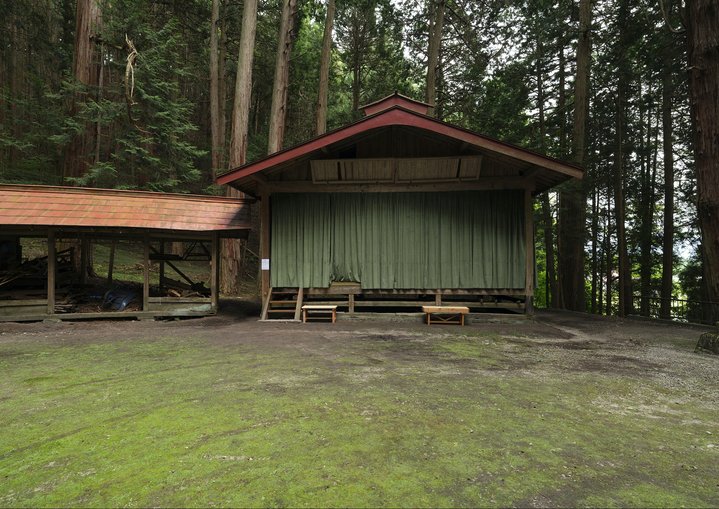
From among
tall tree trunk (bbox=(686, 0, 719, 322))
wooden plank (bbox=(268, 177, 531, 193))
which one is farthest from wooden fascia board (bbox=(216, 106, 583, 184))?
tall tree trunk (bbox=(686, 0, 719, 322))

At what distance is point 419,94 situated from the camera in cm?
2475

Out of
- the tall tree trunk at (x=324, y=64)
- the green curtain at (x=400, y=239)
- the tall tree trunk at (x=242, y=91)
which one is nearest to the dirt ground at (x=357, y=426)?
the green curtain at (x=400, y=239)

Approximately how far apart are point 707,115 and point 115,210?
46.7 feet

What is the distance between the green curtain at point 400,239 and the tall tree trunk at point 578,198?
255 inches

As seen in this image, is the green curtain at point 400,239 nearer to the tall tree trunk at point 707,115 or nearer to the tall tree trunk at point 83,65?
the tall tree trunk at point 707,115

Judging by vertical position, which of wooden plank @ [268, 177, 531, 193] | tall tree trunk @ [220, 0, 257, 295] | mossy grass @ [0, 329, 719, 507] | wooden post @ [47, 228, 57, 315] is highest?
tall tree trunk @ [220, 0, 257, 295]

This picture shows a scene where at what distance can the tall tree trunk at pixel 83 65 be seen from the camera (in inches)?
551

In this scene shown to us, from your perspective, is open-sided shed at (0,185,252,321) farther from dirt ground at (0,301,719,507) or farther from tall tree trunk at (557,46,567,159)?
tall tree trunk at (557,46,567,159)

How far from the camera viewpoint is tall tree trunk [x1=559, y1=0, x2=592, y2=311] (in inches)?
584

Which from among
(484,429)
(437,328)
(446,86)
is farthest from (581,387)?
(446,86)

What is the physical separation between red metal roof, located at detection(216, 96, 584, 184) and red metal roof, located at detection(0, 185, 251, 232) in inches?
70.4

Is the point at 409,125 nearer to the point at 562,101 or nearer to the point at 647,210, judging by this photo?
the point at 562,101

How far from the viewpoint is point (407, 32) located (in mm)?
20781

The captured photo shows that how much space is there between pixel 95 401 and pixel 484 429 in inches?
154
